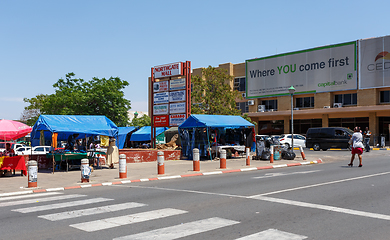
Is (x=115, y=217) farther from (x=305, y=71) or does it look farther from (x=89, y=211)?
(x=305, y=71)

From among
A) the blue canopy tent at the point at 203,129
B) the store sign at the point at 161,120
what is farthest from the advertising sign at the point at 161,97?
the blue canopy tent at the point at 203,129

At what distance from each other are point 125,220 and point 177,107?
20053mm

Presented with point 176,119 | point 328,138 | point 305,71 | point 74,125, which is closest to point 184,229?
point 74,125

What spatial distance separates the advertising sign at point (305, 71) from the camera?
4395 cm

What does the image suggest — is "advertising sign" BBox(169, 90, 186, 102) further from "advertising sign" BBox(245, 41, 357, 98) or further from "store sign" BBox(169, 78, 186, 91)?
"advertising sign" BBox(245, 41, 357, 98)

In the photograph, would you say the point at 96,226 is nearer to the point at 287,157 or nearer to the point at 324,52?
the point at 287,157

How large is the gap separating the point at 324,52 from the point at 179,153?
1163 inches

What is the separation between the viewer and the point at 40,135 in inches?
804

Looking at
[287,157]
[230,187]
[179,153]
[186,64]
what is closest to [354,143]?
[287,157]

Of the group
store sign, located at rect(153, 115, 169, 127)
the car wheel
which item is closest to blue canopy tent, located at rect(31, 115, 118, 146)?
store sign, located at rect(153, 115, 169, 127)

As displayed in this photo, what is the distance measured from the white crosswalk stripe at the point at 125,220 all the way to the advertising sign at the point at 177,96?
18927 millimetres

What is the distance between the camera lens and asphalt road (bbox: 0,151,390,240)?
20.1ft

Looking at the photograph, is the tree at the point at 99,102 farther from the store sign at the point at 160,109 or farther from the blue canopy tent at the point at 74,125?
the blue canopy tent at the point at 74,125

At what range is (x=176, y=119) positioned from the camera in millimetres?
26859
